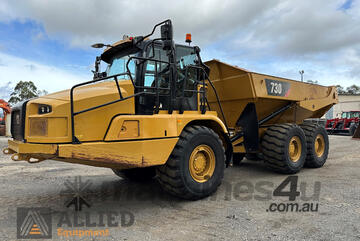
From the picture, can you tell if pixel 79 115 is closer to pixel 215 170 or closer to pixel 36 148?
pixel 36 148

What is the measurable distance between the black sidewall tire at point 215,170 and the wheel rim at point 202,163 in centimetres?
6

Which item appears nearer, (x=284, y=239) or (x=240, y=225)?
(x=284, y=239)

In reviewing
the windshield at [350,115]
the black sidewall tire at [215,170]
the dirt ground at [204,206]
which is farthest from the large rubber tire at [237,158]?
the windshield at [350,115]

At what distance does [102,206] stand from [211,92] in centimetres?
338

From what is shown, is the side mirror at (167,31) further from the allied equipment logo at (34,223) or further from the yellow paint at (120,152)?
the allied equipment logo at (34,223)

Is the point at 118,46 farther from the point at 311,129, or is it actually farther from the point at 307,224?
the point at 311,129

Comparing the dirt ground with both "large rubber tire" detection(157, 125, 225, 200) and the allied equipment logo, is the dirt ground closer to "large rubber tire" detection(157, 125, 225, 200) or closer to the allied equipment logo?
the allied equipment logo

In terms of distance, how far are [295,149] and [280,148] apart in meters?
0.83

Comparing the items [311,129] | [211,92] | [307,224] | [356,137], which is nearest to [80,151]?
[307,224]

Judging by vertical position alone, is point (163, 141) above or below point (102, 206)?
above

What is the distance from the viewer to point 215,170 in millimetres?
4473

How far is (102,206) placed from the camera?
4164 mm

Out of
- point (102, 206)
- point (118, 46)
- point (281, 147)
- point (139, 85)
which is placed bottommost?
point (102, 206)

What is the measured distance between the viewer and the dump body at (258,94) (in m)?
5.68
